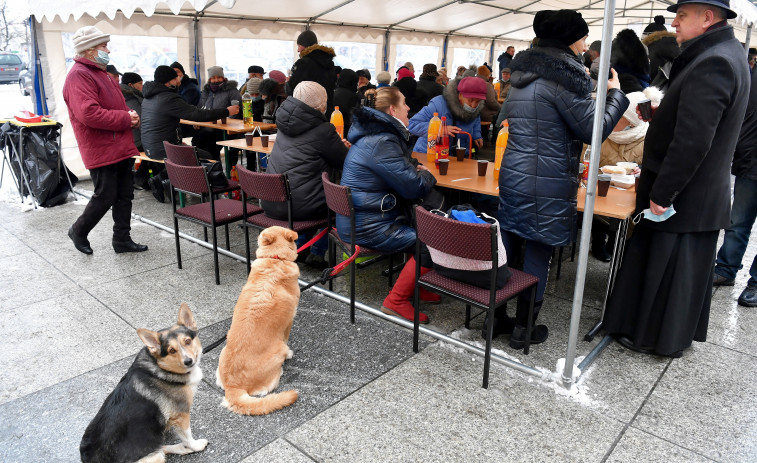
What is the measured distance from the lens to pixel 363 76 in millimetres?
9648

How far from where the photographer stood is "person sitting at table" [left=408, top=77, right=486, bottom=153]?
469 cm

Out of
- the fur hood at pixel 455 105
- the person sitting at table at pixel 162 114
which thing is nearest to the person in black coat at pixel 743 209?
the fur hood at pixel 455 105

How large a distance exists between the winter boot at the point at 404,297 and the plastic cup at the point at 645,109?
1872mm

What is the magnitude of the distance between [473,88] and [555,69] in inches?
80.1

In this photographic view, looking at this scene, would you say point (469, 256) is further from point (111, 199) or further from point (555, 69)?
point (111, 199)

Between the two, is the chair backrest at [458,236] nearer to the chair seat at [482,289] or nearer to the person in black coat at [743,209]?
the chair seat at [482,289]

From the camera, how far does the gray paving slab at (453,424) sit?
2320mm

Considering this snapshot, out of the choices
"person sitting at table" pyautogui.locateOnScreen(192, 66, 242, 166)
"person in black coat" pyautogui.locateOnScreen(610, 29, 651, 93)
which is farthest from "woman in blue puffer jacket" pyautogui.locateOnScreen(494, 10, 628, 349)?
"person sitting at table" pyautogui.locateOnScreen(192, 66, 242, 166)

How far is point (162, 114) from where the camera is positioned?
596 cm

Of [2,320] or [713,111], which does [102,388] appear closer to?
[2,320]

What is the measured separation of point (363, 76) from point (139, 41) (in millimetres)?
3830

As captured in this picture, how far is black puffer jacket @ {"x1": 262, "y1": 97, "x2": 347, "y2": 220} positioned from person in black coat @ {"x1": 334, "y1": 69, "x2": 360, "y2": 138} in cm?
243

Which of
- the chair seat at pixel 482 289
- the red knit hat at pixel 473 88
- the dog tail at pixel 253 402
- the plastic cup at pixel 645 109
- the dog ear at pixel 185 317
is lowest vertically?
the dog tail at pixel 253 402

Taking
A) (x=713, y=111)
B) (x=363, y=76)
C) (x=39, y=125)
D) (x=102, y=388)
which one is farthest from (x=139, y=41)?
(x=713, y=111)
